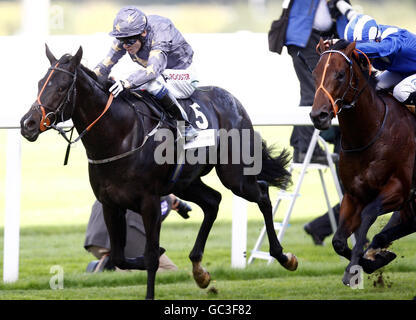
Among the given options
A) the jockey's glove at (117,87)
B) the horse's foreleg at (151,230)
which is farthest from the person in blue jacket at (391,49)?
the horse's foreleg at (151,230)

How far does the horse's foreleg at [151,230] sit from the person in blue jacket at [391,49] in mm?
1649

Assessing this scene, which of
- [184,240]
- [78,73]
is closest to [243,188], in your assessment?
[78,73]

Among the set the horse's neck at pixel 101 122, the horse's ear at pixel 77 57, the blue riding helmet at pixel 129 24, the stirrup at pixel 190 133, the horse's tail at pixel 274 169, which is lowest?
→ the horse's tail at pixel 274 169

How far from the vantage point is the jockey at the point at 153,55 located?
5.91m

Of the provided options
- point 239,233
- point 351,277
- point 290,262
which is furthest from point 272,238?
point 351,277

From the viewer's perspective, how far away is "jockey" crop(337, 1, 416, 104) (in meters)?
5.81

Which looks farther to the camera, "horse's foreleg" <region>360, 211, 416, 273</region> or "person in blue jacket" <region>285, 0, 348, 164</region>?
"person in blue jacket" <region>285, 0, 348, 164</region>

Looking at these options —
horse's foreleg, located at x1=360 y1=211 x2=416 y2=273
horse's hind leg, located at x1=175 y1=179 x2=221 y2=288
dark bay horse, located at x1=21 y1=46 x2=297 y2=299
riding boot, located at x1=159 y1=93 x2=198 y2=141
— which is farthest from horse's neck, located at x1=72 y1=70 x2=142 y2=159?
horse's foreleg, located at x1=360 y1=211 x2=416 y2=273

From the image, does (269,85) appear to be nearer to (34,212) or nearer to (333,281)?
(333,281)

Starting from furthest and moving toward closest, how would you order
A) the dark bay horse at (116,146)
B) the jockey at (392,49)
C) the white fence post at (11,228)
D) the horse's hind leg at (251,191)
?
the white fence post at (11,228), the horse's hind leg at (251,191), the jockey at (392,49), the dark bay horse at (116,146)

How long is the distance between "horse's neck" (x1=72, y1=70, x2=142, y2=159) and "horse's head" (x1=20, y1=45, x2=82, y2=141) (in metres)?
0.10

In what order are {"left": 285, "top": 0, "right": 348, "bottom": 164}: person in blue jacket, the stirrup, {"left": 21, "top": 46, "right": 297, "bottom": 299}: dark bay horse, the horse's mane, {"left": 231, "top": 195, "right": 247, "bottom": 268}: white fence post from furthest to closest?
{"left": 285, "top": 0, "right": 348, "bottom": 164}: person in blue jacket
{"left": 231, "top": 195, "right": 247, "bottom": 268}: white fence post
the stirrup
the horse's mane
{"left": 21, "top": 46, "right": 297, "bottom": 299}: dark bay horse

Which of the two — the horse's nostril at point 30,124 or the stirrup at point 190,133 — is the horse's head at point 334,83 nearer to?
the stirrup at point 190,133

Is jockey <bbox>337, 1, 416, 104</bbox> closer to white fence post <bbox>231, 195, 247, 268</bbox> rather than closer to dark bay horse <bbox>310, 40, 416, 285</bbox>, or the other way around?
dark bay horse <bbox>310, 40, 416, 285</bbox>
